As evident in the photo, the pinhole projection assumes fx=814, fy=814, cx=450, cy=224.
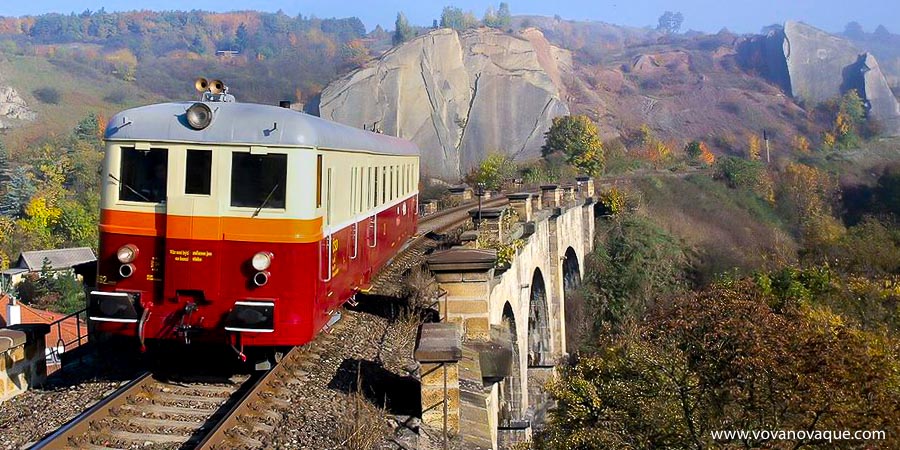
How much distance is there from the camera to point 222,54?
13488 centimetres

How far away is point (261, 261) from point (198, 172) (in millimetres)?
973

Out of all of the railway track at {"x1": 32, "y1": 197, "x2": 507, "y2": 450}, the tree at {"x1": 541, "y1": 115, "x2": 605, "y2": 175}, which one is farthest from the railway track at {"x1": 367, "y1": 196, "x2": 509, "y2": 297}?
the tree at {"x1": 541, "y1": 115, "x2": 605, "y2": 175}

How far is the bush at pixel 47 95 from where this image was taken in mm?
100188

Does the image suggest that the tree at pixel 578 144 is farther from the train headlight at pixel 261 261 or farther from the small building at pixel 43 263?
the train headlight at pixel 261 261

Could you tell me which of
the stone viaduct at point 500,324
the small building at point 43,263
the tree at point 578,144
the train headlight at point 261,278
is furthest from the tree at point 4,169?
the train headlight at point 261,278

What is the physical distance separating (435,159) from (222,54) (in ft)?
253

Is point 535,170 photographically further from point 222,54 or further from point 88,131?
point 222,54

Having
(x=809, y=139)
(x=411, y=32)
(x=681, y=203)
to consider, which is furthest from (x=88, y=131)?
(x=809, y=139)

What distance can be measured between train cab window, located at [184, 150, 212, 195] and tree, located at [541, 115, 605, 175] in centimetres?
4064

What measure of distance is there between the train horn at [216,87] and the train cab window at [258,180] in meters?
1.04

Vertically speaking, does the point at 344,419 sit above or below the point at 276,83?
below

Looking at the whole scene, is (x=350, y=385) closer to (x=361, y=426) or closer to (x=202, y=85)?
(x=361, y=426)

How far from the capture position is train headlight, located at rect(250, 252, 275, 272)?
6.85 meters

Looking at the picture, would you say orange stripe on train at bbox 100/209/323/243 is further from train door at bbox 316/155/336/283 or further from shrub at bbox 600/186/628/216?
shrub at bbox 600/186/628/216
